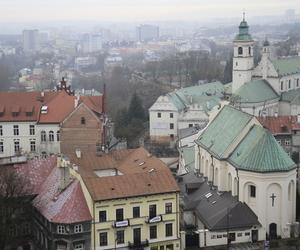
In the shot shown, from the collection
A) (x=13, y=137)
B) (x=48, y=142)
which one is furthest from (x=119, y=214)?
(x=13, y=137)

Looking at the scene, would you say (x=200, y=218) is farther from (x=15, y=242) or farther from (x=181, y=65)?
(x=181, y=65)

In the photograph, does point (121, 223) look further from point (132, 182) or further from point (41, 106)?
point (41, 106)

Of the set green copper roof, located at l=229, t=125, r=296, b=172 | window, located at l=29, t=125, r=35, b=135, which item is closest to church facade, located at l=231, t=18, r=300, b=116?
window, located at l=29, t=125, r=35, b=135

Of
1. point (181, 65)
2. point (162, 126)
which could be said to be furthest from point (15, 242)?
point (181, 65)

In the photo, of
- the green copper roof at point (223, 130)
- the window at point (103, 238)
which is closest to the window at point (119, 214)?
the window at point (103, 238)

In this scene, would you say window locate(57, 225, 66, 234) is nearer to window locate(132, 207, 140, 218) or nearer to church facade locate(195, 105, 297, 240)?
window locate(132, 207, 140, 218)

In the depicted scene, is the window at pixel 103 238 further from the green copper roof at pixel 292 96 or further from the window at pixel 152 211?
the green copper roof at pixel 292 96
